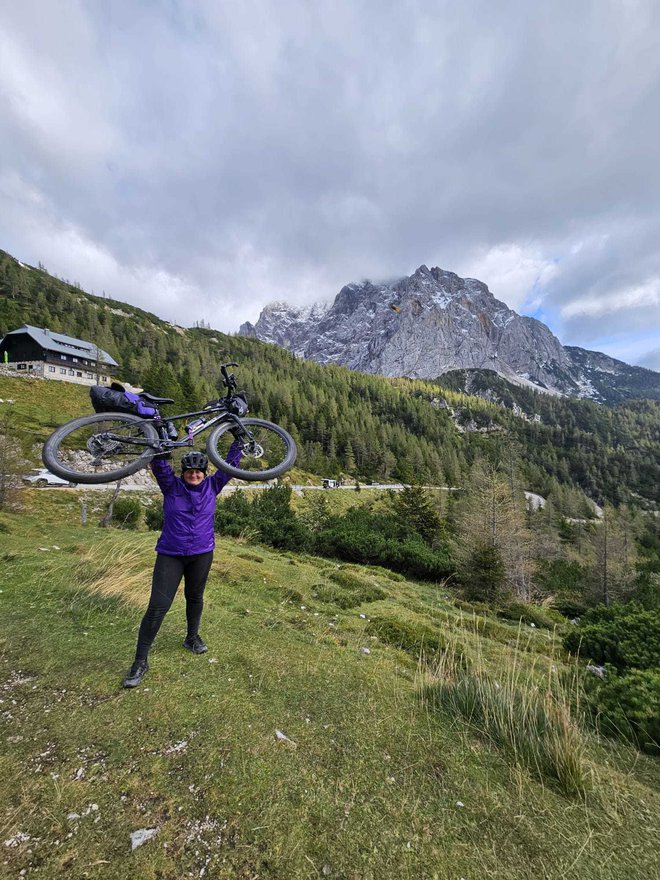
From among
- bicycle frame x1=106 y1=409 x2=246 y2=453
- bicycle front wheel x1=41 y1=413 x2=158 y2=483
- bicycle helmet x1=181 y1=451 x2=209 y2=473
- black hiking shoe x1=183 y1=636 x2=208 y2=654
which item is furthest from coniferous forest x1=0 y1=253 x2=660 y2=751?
bicycle front wheel x1=41 y1=413 x2=158 y2=483

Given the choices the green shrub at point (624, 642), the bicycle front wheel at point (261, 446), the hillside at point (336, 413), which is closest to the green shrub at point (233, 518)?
the bicycle front wheel at point (261, 446)

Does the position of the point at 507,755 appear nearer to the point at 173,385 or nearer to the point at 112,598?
the point at 112,598

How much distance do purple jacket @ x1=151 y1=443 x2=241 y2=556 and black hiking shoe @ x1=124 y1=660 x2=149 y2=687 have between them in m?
1.35

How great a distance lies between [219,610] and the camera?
23.6 ft

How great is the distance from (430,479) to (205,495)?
315 ft

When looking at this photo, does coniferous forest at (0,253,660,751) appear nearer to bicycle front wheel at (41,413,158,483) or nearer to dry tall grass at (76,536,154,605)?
dry tall grass at (76,536,154,605)

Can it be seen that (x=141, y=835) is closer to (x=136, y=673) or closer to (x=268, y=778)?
(x=268, y=778)

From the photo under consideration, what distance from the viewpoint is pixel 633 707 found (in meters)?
4.57

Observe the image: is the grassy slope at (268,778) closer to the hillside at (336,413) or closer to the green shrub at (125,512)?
the green shrub at (125,512)

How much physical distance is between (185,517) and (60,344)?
74975 mm

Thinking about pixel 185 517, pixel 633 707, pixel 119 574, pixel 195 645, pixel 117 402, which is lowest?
pixel 195 645

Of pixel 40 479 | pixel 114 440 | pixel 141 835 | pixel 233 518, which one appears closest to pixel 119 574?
pixel 114 440

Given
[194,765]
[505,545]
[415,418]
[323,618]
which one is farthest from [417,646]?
[415,418]

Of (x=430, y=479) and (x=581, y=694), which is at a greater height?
(x=430, y=479)
